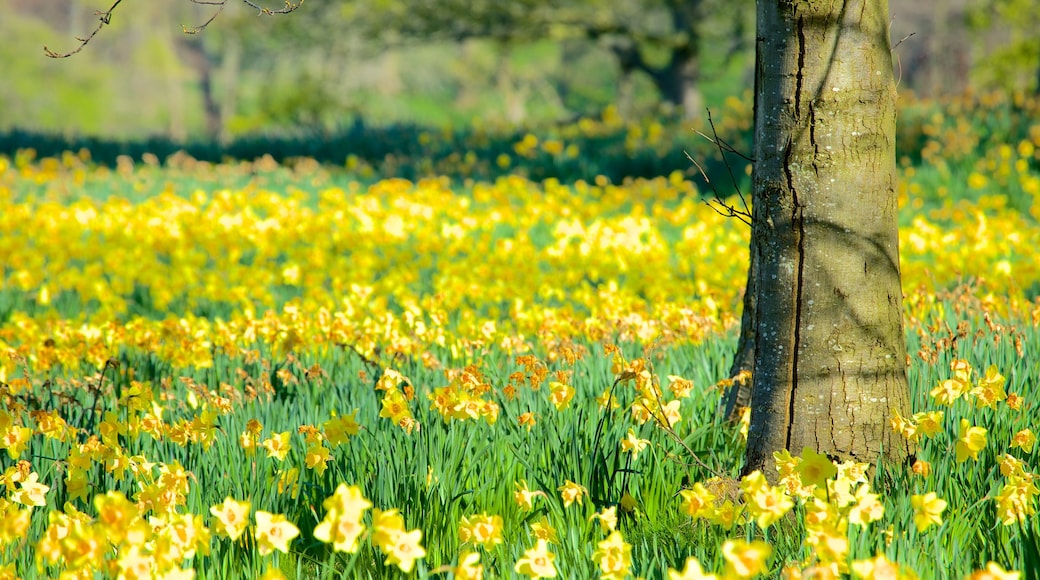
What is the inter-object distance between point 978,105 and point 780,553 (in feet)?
32.8

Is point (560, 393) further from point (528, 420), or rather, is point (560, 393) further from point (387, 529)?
point (387, 529)

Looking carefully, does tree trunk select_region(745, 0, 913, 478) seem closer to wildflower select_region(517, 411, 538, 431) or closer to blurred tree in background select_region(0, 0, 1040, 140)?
wildflower select_region(517, 411, 538, 431)

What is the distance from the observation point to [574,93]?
3988 cm

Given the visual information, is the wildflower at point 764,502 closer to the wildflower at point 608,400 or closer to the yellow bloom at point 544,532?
the yellow bloom at point 544,532

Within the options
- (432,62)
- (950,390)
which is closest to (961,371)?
(950,390)

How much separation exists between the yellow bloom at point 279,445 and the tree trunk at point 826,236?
117 centimetres

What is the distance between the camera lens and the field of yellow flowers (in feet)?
5.96

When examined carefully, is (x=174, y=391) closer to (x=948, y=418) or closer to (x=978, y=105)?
(x=948, y=418)

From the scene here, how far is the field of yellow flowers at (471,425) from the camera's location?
5.96 feet

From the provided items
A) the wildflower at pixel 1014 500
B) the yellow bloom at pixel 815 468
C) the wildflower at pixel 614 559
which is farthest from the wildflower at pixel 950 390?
the wildflower at pixel 614 559

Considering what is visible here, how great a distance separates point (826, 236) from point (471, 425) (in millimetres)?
1059

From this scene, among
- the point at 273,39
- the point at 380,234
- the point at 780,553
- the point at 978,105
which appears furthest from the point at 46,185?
the point at 978,105

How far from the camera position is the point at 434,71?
147ft

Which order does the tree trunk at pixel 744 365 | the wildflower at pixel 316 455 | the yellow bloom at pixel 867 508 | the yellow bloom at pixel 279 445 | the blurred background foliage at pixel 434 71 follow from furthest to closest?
the blurred background foliage at pixel 434 71 → the tree trunk at pixel 744 365 → the yellow bloom at pixel 279 445 → the wildflower at pixel 316 455 → the yellow bloom at pixel 867 508
